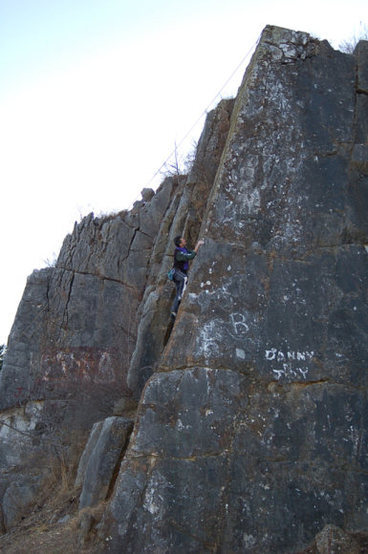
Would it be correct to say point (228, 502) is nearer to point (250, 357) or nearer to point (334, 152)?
point (250, 357)

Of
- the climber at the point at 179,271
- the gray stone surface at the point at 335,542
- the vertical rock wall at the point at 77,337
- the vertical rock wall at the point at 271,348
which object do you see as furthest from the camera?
the vertical rock wall at the point at 77,337

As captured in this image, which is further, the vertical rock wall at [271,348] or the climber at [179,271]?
the climber at [179,271]

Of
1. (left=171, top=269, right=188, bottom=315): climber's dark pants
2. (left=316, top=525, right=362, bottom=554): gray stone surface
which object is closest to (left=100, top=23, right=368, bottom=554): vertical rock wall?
(left=316, top=525, right=362, bottom=554): gray stone surface

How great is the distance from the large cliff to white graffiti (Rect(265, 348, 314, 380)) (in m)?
0.02

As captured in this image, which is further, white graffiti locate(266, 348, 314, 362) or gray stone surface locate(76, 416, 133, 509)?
gray stone surface locate(76, 416, 133, 509)

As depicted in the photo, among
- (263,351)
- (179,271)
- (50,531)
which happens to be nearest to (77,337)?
(179,271)

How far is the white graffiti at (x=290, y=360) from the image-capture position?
8383mm

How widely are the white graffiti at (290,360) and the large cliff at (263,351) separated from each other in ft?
0.07

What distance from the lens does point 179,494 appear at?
773 cm

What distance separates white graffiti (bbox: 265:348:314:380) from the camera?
838cm

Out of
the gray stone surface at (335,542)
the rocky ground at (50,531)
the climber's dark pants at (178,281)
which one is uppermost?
the climber's dark pants at (178,281)

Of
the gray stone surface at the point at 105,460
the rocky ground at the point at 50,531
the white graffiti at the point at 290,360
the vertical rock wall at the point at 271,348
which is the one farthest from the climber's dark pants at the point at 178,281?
the rocky ground at the point at 50,531

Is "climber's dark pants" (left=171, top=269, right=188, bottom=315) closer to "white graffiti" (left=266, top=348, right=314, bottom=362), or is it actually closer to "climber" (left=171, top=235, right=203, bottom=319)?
"climber" (left=171, top=235, right=203, bottom=319)

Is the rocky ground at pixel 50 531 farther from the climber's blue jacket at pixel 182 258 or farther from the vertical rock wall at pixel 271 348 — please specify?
the climber's blue jacket at pixel 182 258
